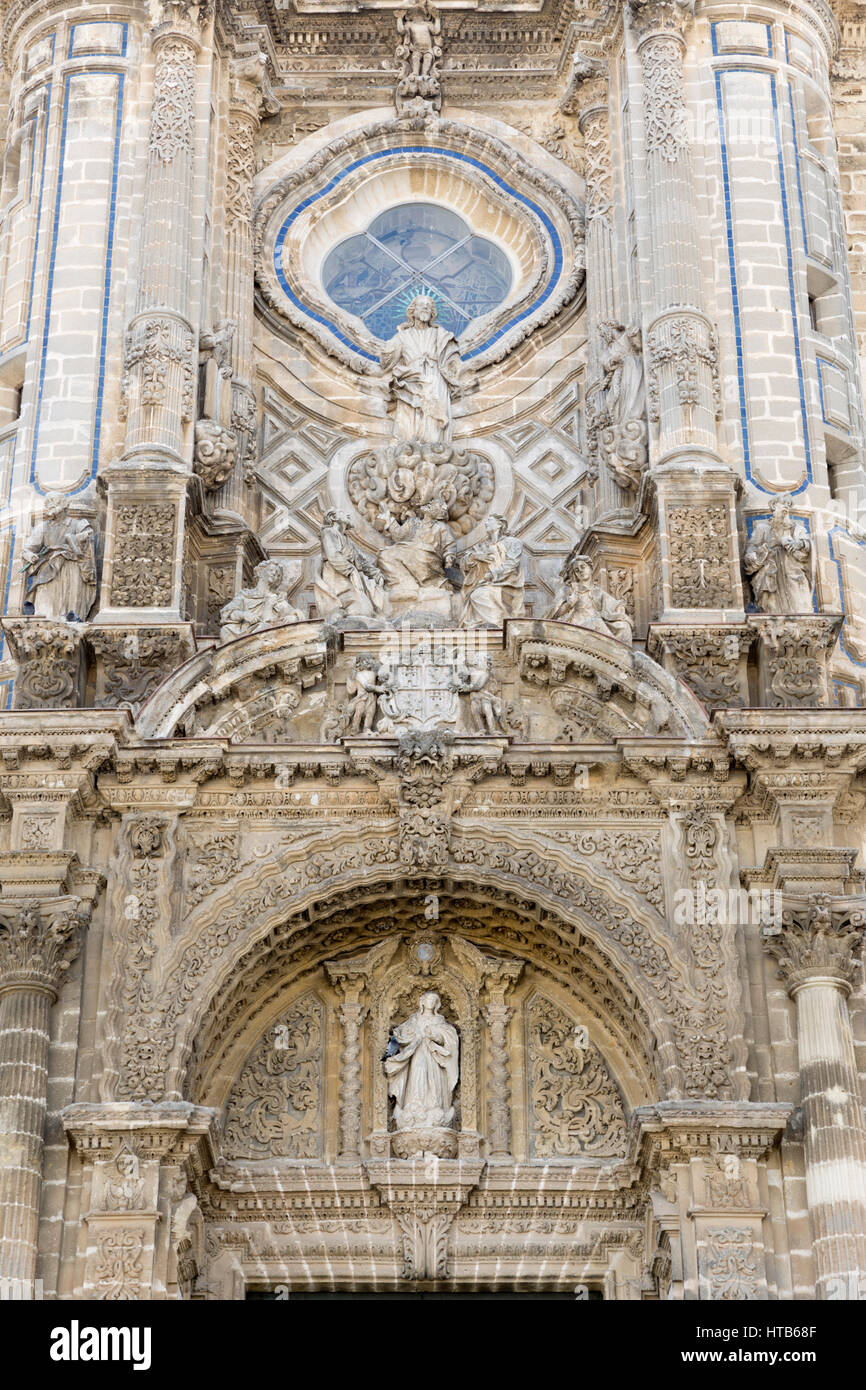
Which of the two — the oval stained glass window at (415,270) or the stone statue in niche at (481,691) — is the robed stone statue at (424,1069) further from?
the oval stained glass window at (415,270)

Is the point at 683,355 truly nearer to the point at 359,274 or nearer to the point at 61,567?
the point at 359,274

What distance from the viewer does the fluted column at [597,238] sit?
21.0m

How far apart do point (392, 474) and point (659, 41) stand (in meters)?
4.88

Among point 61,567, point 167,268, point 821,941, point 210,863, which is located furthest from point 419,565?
point 821,941

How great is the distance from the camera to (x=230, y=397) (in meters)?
21.2

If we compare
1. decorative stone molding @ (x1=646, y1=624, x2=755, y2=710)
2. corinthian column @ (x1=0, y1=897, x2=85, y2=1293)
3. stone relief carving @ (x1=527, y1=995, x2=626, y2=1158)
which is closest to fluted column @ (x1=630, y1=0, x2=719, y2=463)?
decorative stone molding @ (x1=646, y1=624, x2=755, y2=710)

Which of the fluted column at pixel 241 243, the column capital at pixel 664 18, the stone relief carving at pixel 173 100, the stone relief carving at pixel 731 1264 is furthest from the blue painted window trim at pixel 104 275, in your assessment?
the stone relief carving at pixel 731 1264

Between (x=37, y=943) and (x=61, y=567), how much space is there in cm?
342

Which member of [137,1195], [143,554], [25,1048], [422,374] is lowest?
[137,1195]

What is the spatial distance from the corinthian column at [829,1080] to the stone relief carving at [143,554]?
18.4 ft

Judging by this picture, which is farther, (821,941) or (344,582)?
(344,582)

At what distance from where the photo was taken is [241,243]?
73.4 feet

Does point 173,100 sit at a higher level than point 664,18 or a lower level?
lower

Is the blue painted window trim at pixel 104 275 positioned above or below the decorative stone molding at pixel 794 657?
above
